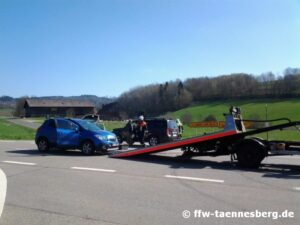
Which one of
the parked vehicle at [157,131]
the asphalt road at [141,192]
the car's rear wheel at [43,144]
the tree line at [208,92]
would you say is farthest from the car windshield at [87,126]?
the tree line at [208,92]

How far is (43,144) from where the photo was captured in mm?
18031

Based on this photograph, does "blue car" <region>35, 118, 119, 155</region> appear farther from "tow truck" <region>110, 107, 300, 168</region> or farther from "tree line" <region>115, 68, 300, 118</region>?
"tree line" <region>115, 68, 300, 118</region>

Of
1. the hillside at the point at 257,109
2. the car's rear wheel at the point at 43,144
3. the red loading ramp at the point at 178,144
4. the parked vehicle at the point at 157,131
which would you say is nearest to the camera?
the red loading ramp at the point at 178,144

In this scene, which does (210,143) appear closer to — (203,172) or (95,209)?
(203,172)

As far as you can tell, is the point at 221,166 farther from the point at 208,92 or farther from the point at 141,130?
the point at 208,92

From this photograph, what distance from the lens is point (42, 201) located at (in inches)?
306

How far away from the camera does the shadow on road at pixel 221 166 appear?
11416mm

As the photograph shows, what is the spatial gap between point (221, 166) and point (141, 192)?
5.10 metres

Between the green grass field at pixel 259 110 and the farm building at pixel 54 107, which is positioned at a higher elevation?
the farm building at pixel 54 107

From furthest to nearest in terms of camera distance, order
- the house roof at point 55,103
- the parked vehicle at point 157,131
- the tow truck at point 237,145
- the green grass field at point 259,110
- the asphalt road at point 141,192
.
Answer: the house roof at point 55,103 → the green grass field at point 259,110 → the parked vehicle at point 157,131 → the tow truck at point 237,145 → the asphalt road at point 141,192

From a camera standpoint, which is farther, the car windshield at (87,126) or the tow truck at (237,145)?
the car windshield at (87,126)

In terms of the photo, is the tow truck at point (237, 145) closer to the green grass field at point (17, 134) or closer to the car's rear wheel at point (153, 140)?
the car's rear wheel at point (153, 140)

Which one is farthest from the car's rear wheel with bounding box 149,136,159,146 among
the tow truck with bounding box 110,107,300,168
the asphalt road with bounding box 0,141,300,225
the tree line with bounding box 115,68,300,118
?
the tree line with bounding box 115,68,300,118

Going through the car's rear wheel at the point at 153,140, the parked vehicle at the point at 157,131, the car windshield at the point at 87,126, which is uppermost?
the car windshield at the point at 87,126
